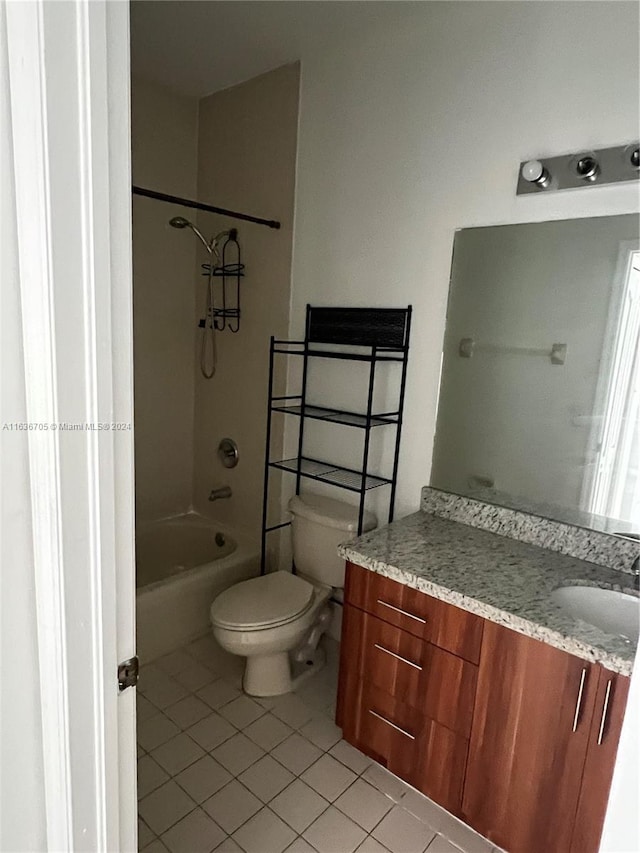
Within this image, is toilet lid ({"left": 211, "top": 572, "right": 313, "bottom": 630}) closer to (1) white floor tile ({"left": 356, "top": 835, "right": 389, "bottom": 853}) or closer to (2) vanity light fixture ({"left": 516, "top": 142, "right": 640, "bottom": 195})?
(1) white floor tile ({"left": 356, "top": 835, "right": 389, "bottom": 853})

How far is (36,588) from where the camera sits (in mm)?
843

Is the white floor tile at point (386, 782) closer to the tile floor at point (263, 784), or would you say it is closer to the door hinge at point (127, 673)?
the tile floor at point (263, 784)

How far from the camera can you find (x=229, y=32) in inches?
86.4

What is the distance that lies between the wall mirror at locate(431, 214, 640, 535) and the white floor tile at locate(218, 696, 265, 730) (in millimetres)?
1146

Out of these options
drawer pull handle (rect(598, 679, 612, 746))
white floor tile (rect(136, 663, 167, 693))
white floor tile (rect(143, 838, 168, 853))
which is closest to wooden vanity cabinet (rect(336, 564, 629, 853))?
drawer pull handle (rect(598, 679, 612, 746))

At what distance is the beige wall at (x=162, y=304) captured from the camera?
2.79 meters

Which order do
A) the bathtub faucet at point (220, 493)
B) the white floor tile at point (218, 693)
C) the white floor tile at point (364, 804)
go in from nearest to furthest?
1. the white floor tile at point (364, 804)
2. the white floor tile at point (218, 693)
3. the bathtub faucet at point (220, 493)

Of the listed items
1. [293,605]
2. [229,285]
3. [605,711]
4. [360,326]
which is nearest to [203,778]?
[293,605]

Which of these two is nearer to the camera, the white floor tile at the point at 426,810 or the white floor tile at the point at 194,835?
the white floor tile at the point at 194,835

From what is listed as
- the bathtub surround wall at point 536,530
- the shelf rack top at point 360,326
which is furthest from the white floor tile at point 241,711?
the shelf rack top at point 360,326

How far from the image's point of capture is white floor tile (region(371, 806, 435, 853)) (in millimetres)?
1662

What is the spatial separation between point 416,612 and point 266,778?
82 cm

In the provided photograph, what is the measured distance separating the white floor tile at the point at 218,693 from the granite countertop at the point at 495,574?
935mm

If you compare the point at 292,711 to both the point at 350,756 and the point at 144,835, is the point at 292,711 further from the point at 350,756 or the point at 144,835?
the point at 144,835
